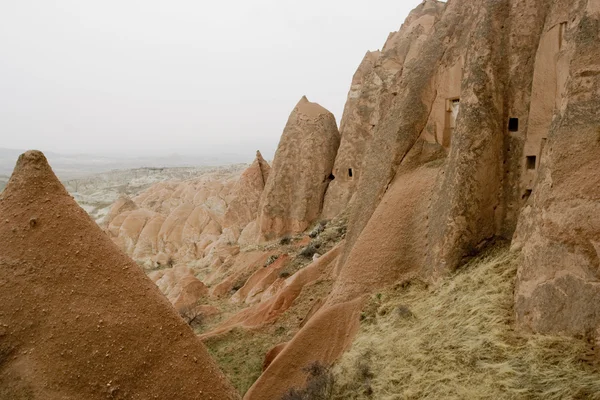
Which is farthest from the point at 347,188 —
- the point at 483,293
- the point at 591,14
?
the point at 591,14

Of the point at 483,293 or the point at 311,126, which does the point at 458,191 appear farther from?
the point at 311,126

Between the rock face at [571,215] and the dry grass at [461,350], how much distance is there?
1.30ft

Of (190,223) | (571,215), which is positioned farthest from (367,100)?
(190,223)

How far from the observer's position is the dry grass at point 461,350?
215 inches

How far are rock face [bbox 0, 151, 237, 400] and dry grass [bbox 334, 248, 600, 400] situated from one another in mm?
2713

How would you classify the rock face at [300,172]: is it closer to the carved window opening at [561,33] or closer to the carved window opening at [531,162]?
the carved window opening at [531,162]

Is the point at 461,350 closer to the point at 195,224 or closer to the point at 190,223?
the point at 195,224

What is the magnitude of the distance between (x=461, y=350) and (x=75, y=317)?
5.80 metres

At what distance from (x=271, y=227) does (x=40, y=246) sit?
1829 cm

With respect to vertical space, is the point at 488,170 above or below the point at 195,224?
above

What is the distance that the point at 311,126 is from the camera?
23.8m

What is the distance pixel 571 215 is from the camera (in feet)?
20.0

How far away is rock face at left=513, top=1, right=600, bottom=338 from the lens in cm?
582

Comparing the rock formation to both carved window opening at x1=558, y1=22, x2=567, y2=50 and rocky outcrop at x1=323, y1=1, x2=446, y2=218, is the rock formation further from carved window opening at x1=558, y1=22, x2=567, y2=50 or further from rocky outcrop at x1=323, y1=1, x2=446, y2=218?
rocky outcrop at x1=323, y1=1, x2=446, y2=218
